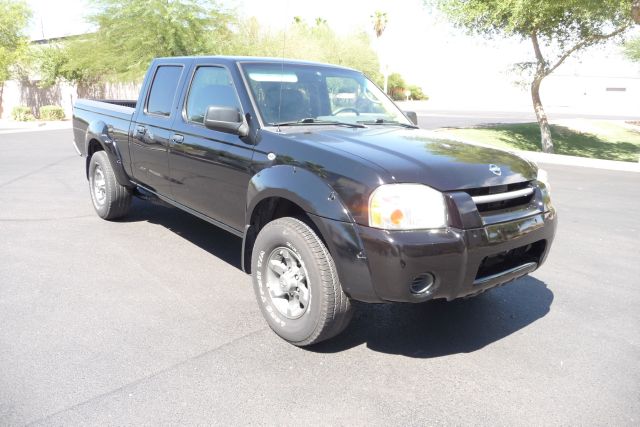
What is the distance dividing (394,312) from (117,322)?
2046 mm

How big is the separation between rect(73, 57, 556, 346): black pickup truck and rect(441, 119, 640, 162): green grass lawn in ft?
44.4

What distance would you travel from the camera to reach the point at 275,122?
153 inches

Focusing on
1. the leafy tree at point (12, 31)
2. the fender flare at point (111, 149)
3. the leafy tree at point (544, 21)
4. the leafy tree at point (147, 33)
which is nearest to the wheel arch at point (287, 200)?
the fender flare at point (111, 149)

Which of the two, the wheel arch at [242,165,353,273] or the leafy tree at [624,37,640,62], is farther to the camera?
the leafy tree at [624,37,640,62]

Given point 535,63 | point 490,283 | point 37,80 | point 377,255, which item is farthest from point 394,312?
point 37,80

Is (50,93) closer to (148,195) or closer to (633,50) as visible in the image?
(148,195)

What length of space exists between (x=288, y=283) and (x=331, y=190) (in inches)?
28.9

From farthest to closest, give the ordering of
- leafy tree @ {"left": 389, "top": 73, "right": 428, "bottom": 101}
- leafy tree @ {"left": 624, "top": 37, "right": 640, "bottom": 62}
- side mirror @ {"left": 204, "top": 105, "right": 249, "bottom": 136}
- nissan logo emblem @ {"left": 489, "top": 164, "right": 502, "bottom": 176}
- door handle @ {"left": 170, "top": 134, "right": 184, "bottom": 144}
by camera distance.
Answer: leafy tree @ {"left": 389, "top": 73, "right": 428, "bottom": 101}, leafy tree @ {"left": 624, "top": 37, "right": 640, "bottom": 62}, door handle @ {"left": 170, "top": 134, "right": 184, "bottom": 144}, side mirror @ {"left": 204, "top": 105, "right": 249, "bottom": 136}, nissan logo emblem @ {"left": 489, "top": 164, "right": 502, "bottom": 176}

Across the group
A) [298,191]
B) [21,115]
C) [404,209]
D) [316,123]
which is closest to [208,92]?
[316,123]

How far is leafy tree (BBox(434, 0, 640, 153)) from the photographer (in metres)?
13.2

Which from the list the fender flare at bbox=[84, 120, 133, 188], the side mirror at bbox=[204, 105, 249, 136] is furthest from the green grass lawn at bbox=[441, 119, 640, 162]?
the side mirror at bbox=[204, 105, 249, 136]

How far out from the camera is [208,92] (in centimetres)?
444

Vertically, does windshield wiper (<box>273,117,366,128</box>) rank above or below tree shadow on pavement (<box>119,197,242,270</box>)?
above

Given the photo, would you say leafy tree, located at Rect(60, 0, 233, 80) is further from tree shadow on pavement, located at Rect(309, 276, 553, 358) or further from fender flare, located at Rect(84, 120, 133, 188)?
tree shadow on pavement, located at Rect(309, 276, 553, 358)
